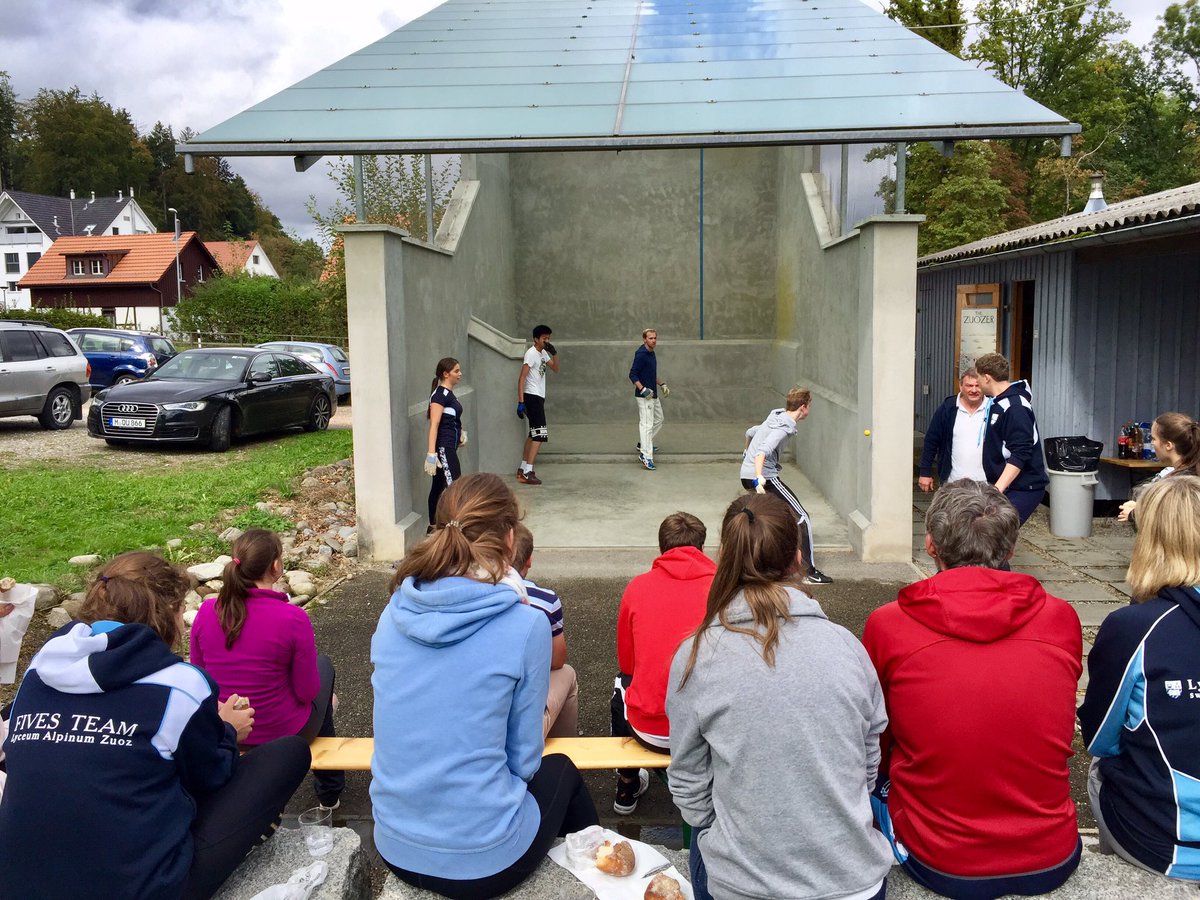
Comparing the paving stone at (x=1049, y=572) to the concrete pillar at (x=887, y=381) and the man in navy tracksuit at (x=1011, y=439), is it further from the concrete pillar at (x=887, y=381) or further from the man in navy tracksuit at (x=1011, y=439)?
the man in navy tracksuit at (x=1011, y=439)

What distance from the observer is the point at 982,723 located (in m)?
2.51

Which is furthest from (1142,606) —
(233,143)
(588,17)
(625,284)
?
(625,284)

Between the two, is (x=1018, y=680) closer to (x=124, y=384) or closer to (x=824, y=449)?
(x=824, y=449)

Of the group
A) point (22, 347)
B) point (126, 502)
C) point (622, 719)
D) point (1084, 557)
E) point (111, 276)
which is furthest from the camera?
point (111, 276)

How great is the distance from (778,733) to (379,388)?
Answer: 6.02 m

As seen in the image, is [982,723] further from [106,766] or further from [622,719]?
[106,766]

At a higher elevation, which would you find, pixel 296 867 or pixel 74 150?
pixel 74 150

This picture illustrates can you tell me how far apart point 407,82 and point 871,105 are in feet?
12.7

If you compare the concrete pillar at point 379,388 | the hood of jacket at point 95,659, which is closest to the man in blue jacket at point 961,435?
the concrete pillar at point 379,388

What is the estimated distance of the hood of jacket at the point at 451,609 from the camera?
2.72 metres

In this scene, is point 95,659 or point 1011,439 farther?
point 1011,439

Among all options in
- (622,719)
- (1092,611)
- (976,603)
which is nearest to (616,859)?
(622,719)

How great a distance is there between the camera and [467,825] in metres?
2.71

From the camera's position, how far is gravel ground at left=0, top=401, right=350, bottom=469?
472 inches
